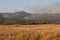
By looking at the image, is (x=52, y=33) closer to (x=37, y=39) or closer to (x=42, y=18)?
(x=37, y=39)

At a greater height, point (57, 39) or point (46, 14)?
point (46, 14)

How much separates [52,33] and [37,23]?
62.7 inches

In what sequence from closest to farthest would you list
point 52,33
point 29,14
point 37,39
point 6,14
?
point 37,39, point 52,33, point 6,14, point 29,14

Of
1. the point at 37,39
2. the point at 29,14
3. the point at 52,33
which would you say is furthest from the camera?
the point at 29,14

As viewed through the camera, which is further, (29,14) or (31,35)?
(29,14)

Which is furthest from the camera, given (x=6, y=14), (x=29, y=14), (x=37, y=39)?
(x=29, y=14)

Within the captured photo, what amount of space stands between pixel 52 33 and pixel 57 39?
11.9 inches

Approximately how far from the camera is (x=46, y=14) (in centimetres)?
633

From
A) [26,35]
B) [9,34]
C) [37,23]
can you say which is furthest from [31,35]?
[37,23]

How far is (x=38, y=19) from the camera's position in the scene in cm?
602

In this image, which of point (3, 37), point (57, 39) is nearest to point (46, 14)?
point (57, 39)

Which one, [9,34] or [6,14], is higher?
[6,14]

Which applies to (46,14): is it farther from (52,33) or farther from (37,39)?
(37,39)

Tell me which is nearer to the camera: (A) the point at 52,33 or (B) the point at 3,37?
(B) the point at 3,37
